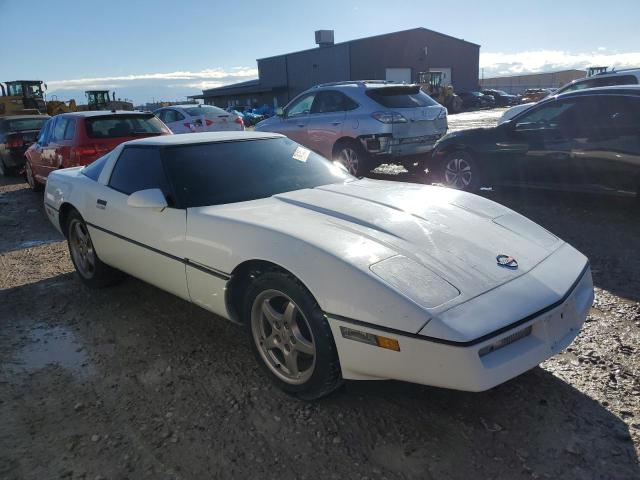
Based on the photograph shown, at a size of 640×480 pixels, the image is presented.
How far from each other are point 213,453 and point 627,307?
3019 millimetres

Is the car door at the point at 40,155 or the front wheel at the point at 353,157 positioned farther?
the car door at the point at 40,155

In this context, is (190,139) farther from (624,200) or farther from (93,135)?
(624,200)

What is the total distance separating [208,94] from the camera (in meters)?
53.8

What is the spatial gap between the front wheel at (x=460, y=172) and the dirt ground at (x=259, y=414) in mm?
3423

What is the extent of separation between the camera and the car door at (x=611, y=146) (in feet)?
17.6

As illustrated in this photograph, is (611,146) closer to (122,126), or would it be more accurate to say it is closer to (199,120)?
(122,126)

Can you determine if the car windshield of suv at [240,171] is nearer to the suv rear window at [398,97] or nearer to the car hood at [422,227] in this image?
the car hood at [422,227]

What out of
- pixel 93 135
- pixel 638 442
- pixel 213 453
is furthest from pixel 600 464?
pixel 93 135

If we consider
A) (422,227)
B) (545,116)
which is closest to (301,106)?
(545,116)

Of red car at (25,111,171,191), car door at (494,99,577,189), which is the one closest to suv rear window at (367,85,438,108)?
car door at (494,99,577,189)

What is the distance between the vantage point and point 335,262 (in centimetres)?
229

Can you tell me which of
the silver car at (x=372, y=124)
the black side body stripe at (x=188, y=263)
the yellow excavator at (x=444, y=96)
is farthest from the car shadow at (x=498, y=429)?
the yellow excavator at (x=444, y=96)

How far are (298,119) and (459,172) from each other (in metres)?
3.39

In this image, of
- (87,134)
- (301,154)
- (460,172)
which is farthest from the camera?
(87,134)
